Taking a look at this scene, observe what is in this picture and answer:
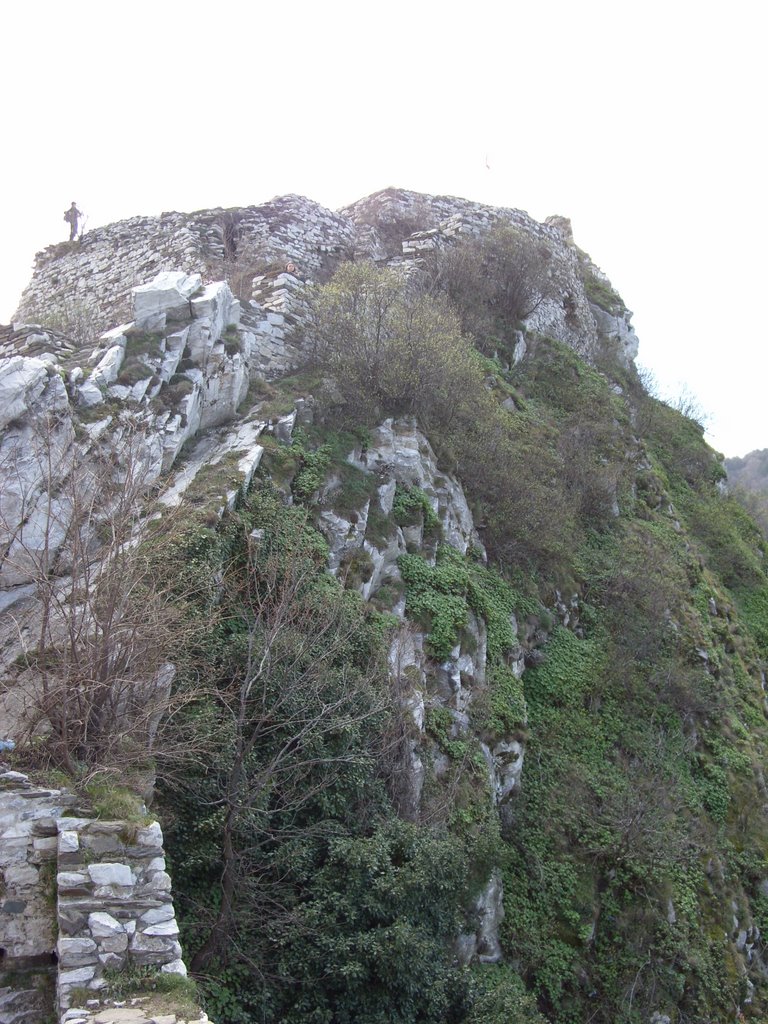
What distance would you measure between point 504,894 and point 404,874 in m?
3.15

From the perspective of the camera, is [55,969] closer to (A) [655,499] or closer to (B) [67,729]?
(B) [67,729]

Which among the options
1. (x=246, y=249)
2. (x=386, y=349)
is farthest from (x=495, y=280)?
(x=386, y=349)

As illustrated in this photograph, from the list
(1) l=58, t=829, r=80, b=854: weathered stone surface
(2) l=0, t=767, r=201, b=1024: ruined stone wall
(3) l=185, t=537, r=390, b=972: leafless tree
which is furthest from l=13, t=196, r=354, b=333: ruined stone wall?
(1) l=58, t=829, r=80, b=854: weathered stone surface

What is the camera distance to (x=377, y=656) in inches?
389

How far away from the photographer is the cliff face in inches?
290

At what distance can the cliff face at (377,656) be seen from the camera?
7.38 meters

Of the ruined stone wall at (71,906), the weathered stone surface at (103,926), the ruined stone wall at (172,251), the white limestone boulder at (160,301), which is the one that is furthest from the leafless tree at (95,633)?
the ruined stone wall at (172,251)

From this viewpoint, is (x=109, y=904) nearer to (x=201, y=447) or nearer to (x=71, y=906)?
(x=71, y=906)

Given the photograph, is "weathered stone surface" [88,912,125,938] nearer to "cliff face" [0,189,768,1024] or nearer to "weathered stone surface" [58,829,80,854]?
"cliff face" [0,189,768,1024]

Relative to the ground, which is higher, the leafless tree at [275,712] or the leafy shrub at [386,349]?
the leafy shrub at [386,349]

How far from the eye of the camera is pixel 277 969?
23.6ft

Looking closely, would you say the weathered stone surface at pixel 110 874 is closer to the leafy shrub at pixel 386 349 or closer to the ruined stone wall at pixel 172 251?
the leafy shrub at pixel 386 349

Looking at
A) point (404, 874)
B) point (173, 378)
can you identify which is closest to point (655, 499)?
point (173, 378)

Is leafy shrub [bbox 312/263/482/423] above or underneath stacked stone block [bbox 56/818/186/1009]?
above
